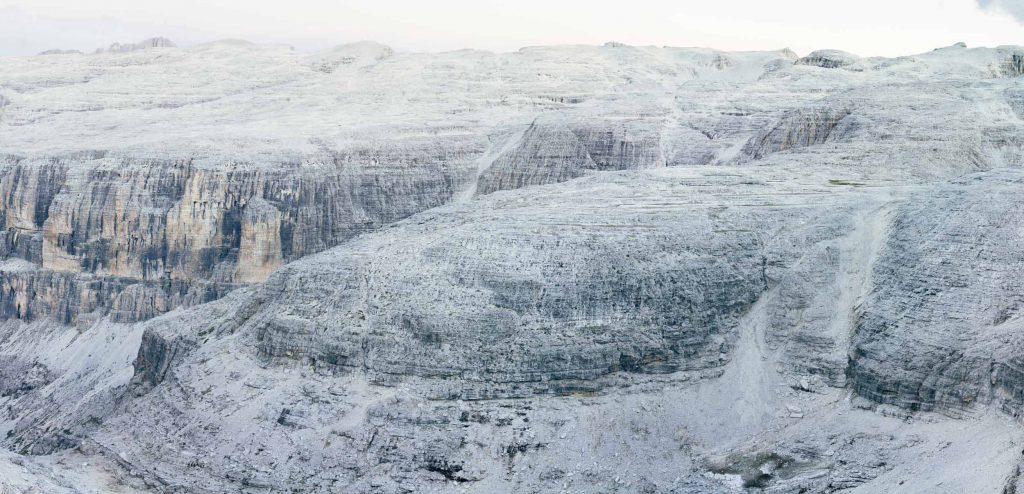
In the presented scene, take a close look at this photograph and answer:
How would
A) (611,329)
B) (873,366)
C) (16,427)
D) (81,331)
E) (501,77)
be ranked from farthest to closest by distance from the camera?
(501,77) < (81,331) < (16,427) < (611,329) < (873,366)

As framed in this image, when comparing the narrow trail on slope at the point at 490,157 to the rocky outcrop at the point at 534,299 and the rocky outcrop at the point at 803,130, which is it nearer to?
the rocky outcrop at the point at 803,130

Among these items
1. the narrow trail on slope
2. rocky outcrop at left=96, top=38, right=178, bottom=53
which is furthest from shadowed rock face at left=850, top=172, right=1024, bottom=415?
rocky outcrop at left=96, top=38, right=178, bottom=53

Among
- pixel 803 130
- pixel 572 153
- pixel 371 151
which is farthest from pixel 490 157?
pixel 803 130

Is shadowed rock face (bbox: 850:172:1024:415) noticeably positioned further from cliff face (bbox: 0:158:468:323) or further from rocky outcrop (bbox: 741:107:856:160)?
cliff face (bbox: 0:158:468:323)

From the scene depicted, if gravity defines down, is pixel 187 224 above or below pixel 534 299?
below

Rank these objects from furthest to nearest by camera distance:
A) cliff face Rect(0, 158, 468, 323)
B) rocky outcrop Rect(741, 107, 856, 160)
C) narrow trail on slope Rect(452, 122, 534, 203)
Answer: narrow trail on slope Rect(452, 122, 534, 203) → cliff face Rect(0, 158, 468, 323) → rocky outcrop Rect(741, 107, 856, 160)

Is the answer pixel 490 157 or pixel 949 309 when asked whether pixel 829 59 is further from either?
pixel 949 309

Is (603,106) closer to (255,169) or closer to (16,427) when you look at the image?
(255,169)

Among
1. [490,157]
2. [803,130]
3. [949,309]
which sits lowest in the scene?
[949,309]

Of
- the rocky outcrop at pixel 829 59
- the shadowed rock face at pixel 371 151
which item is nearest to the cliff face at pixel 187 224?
the shadowed rock face at pixel 371 151

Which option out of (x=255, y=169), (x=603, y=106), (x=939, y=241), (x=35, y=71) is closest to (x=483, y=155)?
(x=603, y=106)

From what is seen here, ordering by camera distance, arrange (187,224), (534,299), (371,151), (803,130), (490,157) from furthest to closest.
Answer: (490,157), (371,151), (187,224), (803,130), (534,299)
